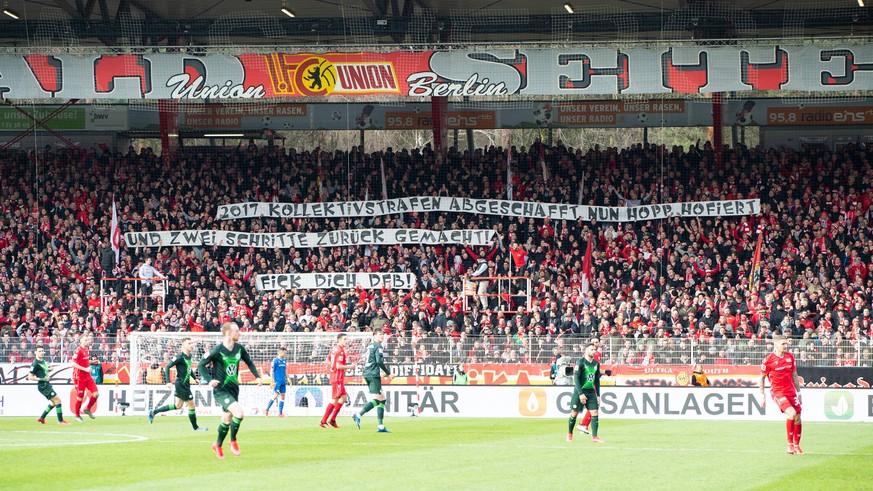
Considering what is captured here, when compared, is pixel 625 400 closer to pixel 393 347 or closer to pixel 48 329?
pixel 393 347

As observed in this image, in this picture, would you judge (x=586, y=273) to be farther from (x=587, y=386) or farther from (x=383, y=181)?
(x=587, y=386)

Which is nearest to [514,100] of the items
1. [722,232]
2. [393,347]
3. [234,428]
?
[722,232]

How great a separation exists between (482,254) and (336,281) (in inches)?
191

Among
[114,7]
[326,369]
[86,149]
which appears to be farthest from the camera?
Result: [86,149]

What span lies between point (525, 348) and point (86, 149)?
23120 millimetres

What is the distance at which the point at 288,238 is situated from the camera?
39.7m

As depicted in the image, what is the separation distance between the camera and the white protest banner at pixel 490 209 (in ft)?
123

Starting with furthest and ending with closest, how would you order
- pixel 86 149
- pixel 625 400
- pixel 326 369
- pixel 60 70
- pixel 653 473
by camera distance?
pixel 86 149 → pixel 60 70 → pixel 326 369 → pixel 625 400 → pixel 653 473

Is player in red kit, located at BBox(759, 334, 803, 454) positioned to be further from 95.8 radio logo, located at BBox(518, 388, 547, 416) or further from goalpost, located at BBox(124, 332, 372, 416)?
goalpost, located at BBox(124, 332, 372, 416)

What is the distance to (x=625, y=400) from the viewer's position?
87.3ft

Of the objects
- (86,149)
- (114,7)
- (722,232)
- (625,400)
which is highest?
(114,7)

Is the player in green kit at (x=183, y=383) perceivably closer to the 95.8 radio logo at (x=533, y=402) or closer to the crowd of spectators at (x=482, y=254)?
→ the 95.8 radio logo at (x=533, y=402)

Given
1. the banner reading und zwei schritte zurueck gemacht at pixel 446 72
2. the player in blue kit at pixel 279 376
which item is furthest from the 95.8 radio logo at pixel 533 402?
the banner reading und zwei schritte zurueck gemacht at pixel 446 72

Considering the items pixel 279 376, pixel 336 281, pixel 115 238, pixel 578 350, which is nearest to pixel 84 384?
pixel 279 376
